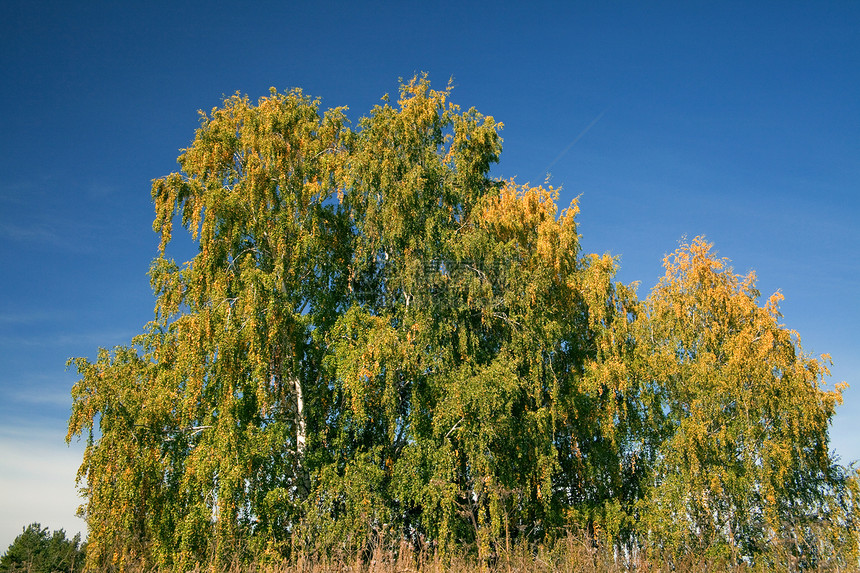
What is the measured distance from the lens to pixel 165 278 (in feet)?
67.7

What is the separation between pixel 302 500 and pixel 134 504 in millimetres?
4594

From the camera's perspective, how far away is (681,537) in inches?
768

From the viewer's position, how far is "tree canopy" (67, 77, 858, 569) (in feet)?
55.9

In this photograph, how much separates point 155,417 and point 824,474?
76.1ft

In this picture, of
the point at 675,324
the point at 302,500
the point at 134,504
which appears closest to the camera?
the point at 134,504

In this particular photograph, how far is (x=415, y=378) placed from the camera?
744 inches

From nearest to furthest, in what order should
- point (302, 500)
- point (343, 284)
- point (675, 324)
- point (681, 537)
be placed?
point (302, 500), point (681, 537), point (343, 284), point (675, 324)

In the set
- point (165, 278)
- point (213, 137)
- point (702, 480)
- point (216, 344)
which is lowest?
point (702, 480)

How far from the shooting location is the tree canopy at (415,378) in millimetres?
17031

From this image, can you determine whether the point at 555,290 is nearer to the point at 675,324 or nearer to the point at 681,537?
the point at 675,324

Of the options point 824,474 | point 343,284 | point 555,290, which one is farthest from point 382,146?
point 824,474

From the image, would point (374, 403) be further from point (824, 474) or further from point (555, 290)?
point (824, 474)

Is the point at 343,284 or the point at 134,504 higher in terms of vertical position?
the point at 343,284

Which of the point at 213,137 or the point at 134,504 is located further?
the point at 213,137
